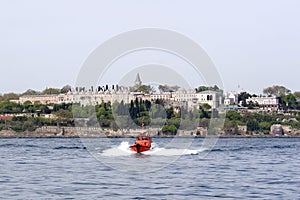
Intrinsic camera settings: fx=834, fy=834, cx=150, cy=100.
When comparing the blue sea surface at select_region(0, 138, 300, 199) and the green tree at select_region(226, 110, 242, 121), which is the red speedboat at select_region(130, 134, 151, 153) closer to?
the blue sea surface at select_region(0, 138, 300, 199)

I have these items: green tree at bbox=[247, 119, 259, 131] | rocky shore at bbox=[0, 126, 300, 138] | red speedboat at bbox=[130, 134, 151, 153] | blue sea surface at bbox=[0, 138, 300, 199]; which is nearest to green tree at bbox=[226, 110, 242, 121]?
green tree at bbox=[247, 119, 259, 131]

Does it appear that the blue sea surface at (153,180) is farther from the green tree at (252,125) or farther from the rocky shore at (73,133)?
the green tree at (252,125)

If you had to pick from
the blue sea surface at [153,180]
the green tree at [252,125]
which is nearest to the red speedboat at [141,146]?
the blue sea surface at [153,180]

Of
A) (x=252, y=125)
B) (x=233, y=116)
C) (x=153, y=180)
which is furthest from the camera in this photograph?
(x=233, y=116)

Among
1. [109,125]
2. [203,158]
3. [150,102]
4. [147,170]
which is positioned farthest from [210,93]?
[147,170]

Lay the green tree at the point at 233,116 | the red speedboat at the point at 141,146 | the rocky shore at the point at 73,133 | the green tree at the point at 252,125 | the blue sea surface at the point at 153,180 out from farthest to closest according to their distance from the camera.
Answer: the green tree at the point at 233,116 < the green tree at the point at 252,125 < the rocky shore at the point at 73,133 < the red speedboat at the point at 141,146 < the blue sea surface at the point at 153,180

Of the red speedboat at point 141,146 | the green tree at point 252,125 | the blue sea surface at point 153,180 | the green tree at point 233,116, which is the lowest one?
the blue sea surface at point 153,180

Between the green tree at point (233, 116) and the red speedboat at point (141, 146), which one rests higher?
the green tree at point (233, 116)

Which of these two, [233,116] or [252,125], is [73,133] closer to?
[233,116]

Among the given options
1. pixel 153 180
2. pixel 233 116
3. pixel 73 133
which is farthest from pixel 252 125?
pixel 153 180

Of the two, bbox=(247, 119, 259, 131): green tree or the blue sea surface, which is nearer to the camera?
the blue sea surface

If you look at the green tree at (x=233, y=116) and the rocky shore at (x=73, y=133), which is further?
the green tree at (x=233, y=116)

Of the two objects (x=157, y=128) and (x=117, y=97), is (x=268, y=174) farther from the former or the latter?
(x=117, y=97)

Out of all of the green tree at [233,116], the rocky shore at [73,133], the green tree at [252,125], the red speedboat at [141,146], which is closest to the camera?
the red speedboat at [141,146]
